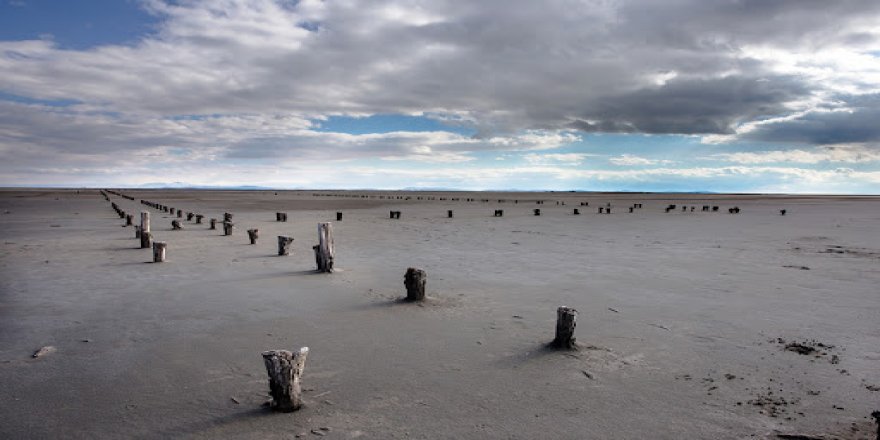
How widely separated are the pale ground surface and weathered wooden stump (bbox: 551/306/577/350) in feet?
0.67

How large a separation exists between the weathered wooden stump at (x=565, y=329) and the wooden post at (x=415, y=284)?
344 centimetres

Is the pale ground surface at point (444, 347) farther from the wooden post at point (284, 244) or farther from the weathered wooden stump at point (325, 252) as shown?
the wooden post at point (284, 244)

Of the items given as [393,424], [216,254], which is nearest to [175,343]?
[393,424]

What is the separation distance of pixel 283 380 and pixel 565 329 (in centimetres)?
391

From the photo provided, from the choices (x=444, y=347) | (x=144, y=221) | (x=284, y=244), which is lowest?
(x=444, y=347)

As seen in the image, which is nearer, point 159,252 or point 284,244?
point 159,252

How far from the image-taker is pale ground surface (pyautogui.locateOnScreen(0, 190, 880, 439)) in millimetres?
5332

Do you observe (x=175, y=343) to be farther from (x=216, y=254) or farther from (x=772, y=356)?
(x=216, y=254)

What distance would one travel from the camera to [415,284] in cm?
1030

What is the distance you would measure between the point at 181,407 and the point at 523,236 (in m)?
18.8

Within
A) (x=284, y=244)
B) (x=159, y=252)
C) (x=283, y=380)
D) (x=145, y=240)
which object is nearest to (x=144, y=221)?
(x=145, y=240)

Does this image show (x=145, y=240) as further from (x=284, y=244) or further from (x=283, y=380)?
(x=283, y=380)

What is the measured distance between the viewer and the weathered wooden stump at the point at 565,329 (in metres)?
7.38

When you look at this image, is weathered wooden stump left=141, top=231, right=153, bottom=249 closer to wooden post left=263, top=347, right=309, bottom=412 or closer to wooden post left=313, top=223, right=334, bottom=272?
wooden post left=313, top=223, right=334, bottom=272
